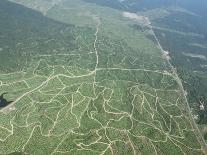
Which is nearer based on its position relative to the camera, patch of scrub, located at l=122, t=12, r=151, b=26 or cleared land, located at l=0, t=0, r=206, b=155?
cleared land, located at l=0, t=0, r=206, b=155

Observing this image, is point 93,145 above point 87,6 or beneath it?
above

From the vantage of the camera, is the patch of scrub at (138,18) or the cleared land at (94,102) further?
the patch of scrub at (138,18)

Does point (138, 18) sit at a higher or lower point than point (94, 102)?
lower

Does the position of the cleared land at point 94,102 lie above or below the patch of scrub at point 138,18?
above

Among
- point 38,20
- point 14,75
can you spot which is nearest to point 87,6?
point 38,20

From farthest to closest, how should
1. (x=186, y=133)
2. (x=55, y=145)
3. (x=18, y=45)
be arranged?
1. (x=18, y=45)
2. (x=186, y=133)
3. (x=55, y=145)

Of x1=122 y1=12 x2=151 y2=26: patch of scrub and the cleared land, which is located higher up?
the cleared land

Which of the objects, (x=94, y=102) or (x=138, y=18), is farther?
(x=138, y=18)

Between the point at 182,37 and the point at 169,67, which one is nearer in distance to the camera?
the point at 169,67

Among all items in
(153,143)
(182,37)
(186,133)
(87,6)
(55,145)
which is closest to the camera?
(55,145)

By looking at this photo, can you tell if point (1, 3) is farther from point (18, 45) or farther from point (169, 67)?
point (169, 67)
